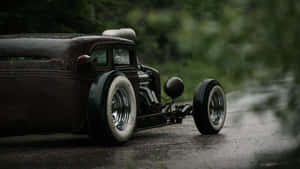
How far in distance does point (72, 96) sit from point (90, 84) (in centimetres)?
37

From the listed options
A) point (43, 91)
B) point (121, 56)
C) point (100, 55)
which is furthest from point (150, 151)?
point (121, 56)

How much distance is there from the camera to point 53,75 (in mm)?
7480

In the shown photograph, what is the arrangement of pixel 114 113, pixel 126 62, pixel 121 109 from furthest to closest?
pixel 126 62, pixel 121 109, pixel 114 113

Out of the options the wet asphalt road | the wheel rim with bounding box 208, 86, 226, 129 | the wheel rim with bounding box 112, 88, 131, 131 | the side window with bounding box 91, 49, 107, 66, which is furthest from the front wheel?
the side window with bounding box 91, 49, 107, 66

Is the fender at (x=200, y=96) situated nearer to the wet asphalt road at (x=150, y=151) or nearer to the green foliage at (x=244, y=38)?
the wet asphalt road at (x=150, y=151)

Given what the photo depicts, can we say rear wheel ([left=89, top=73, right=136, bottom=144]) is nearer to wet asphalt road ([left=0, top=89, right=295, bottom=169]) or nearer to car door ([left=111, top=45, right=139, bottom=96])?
wet asphalt road ([left=0, top=89, right=295, bottom=169])

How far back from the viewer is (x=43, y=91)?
7.46 meters

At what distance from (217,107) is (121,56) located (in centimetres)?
171

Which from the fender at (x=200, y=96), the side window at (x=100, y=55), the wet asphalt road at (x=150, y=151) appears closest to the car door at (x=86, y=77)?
the side window at (x=100, y=55)

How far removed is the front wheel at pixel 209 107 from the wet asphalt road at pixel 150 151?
17 cm

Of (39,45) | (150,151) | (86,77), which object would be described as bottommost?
(150,151)

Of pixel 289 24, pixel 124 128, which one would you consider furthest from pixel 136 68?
pixel 289 24

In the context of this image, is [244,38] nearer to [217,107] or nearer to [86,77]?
[86,77]

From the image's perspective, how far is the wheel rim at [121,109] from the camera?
26.5 ft
